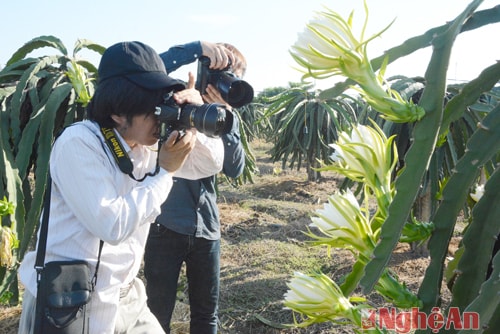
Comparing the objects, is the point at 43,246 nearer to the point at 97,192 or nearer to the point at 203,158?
the point at 97,192

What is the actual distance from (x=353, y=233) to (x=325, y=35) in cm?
24

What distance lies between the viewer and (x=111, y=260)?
1.18 meters

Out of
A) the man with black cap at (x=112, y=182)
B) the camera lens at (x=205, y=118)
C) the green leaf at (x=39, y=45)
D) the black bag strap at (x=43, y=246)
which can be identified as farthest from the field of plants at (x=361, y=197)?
the black bag strap at (x=43, y=246)

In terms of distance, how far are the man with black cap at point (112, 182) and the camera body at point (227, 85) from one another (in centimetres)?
32

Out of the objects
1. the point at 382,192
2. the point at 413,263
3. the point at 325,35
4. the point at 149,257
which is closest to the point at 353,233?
the point at 382,192

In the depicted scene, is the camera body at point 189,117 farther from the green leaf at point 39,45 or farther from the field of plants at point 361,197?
the green leaf at point 39,45

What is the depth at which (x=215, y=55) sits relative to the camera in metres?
1.62

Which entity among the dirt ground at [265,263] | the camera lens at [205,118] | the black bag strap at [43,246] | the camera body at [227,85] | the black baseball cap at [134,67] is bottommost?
the dirt ground at [265,263]

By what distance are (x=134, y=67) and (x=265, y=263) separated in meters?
2.51

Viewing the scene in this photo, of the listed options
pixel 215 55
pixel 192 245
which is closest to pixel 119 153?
pixel 215 55

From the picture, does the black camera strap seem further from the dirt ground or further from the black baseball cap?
the dirt ground

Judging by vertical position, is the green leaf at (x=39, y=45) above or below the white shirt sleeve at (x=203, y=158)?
above

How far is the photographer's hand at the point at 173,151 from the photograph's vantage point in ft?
3.96

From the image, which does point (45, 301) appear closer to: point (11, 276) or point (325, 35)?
point (325, 35)
